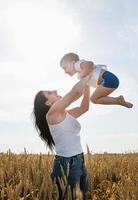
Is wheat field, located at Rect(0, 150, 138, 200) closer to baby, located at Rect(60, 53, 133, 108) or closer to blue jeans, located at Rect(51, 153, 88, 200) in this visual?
blue jeans, located at Rect(51, 153, 88, 200)

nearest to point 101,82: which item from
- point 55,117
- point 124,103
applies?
point 124,103

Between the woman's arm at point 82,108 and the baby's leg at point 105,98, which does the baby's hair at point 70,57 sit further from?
the woman's arm at point 82,108

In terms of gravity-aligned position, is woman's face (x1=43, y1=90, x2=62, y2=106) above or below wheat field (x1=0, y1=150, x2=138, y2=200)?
above

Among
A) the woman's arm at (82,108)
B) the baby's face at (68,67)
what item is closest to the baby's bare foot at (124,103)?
the baby's face at (68,67)

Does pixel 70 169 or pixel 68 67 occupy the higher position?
pixel 68 67

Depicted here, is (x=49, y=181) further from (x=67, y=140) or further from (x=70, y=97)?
(x=70, y=97)

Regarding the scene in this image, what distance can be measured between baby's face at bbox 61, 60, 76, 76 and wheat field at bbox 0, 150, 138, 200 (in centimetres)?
87

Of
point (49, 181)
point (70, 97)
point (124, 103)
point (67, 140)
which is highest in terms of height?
point (124, 103)

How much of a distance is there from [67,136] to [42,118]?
439 millimetres

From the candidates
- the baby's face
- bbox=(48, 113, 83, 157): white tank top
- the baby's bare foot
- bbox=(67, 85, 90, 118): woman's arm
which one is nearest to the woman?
bbox=(48, 113, 83, 157): white tank top

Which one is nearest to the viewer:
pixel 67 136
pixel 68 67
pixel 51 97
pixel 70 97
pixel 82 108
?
pixel 70 97

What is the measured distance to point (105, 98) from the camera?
5543mm

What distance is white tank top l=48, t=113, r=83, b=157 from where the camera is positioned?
4305 millimetres

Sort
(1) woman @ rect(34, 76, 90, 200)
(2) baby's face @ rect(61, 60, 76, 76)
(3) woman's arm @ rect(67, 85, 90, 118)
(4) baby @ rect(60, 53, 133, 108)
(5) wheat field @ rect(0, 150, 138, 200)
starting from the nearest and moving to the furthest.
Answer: (5) wheat field @ rect(0, 150, 138, 200), (1) woman @ rect(34, 76, 90, 200), (3) woman's arm @ rect(67, 85, 90, 118), (2) baby's face @ rect(61, 60, 76, 76), (4) baby @ rect(60, 53, 133, 108)
